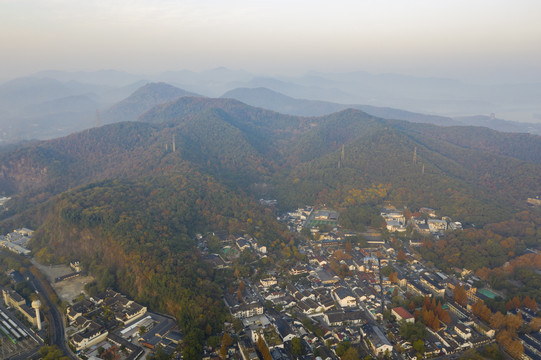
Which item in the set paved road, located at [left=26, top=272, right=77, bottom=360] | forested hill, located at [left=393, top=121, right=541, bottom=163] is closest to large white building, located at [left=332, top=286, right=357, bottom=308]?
paved road, located at [left=26, top=272, right=77, bottom=360]

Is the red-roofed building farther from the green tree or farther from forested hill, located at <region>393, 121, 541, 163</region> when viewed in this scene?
forested hill, located at <region>393, 121, 541, 163</region>

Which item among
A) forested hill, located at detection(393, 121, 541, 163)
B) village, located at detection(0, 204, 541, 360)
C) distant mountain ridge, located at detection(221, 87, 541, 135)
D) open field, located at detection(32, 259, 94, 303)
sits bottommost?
open field, located at detection(32, 259, 94, 303)

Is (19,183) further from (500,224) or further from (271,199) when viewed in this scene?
(500,224)

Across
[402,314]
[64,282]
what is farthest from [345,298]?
[64,282]

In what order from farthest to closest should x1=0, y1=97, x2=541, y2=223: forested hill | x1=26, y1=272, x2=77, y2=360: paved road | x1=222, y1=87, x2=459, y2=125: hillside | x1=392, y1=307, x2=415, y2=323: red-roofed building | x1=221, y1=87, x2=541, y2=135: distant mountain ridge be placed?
x1=222, y1=87, x2=459, y2=125: hillside → x1=221, y1=87, x2=541, y2=135: distant mountain ridge → x1=0, y1=97, x2=541, y2=223: forested hill → x1=392, y1=307, x2=415, y2=323: red-roofed building → x1=26, y1=272, x2=77, y2=360: paved road

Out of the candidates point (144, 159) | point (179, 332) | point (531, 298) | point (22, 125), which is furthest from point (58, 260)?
point (22, 125)

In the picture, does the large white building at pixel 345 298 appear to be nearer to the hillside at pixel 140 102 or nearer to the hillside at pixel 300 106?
the hillside at pixel 140 102

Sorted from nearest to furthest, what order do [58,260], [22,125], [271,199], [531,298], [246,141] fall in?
[531,298] → [58,260] → [271,199] → [246,141] → [22,125]
